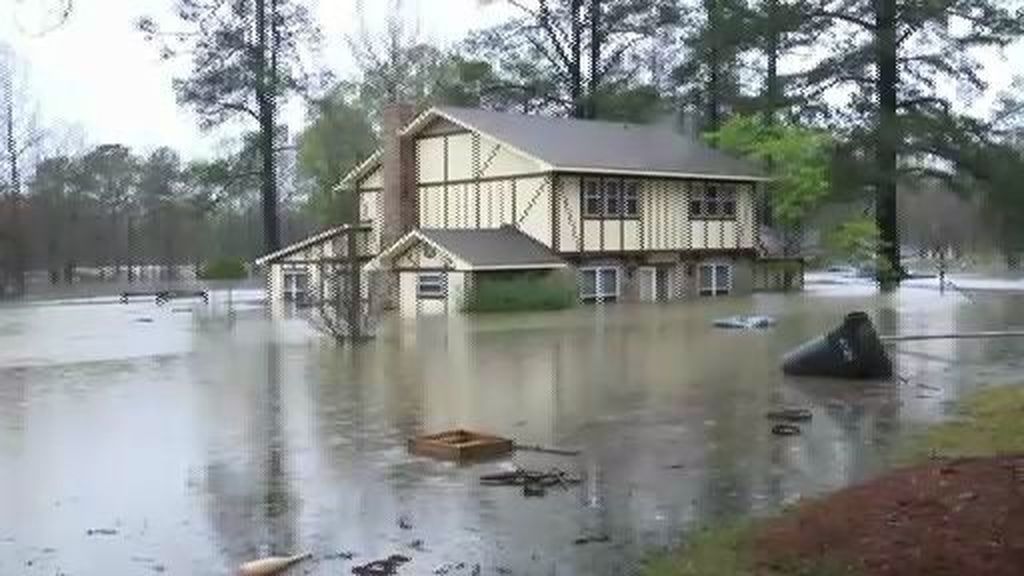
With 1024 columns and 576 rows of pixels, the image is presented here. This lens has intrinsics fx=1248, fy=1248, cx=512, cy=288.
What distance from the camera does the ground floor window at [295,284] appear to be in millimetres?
45438

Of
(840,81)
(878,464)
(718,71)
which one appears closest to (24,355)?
(878,464)

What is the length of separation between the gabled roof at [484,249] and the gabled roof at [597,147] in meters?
2.74

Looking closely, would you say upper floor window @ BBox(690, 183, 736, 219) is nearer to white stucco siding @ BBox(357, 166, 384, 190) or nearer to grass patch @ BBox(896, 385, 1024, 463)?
white stucco siding @ BBox(357, 166, 384, 190)

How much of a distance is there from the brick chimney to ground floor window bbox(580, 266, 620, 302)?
22.4 feet

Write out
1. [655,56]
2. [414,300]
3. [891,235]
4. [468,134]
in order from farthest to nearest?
[655,56], [891,235], [468,134], [414,300]

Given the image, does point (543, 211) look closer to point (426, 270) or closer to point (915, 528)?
point (426, 270)

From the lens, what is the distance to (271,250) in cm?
5631

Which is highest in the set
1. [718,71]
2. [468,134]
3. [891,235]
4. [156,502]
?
[718,71]

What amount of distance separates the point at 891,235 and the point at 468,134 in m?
18.2

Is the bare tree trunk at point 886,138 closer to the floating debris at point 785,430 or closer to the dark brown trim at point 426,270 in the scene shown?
the dark brown trim at point 426,270

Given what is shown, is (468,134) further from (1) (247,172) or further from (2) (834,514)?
(2) (834,514)

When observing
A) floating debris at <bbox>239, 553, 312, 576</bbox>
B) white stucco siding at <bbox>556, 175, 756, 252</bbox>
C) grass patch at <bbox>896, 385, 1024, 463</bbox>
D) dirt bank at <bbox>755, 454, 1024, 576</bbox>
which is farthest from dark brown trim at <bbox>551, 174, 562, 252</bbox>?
floating debris at <bbox>239, 553, 312, 576</bbox>

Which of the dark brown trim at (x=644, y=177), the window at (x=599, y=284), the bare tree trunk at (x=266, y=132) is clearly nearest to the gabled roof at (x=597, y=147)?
the dark brown trim at (x=644, y=177)

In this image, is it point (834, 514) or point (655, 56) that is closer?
point (834, 514)
